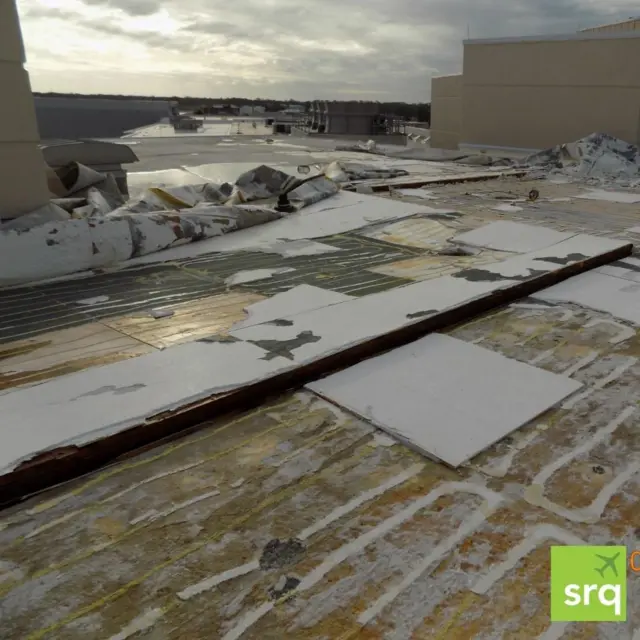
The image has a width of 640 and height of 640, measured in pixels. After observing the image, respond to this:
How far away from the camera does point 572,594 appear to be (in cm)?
149

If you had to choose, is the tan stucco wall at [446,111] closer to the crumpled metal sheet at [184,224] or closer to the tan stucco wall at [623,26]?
the tan stucco wall at [623,26]

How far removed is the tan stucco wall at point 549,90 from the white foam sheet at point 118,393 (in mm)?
12566

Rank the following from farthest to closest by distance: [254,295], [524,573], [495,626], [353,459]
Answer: [254,295] < [353,459] < [524,573] < [495,626]

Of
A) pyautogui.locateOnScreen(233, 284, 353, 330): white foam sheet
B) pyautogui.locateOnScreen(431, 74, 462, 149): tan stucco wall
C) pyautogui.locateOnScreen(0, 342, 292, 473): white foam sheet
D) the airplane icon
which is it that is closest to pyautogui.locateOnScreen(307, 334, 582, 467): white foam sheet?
pyautogui.locateOnScreen(0, 342, 292, 473): white foam sheet

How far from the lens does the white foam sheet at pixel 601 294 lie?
3.52 meters

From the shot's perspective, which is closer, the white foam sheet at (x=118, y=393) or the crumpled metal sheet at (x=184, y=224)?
the white foam sheet at (x=118, y=393)

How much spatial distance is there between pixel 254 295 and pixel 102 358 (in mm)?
1186

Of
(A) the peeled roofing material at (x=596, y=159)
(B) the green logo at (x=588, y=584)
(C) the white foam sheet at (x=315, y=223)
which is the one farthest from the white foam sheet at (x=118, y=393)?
(A) the peeled roofing material at (x=596, y=159)

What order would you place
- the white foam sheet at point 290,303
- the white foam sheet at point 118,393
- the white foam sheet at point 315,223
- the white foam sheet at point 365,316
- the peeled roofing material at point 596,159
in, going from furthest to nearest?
the peeled roofing material at point 596,159
the white foam sheet at point 315,223
the white foam sheet at point 290,303
the white foam sheet at point 365,316
the white foam sheet at point 118,393

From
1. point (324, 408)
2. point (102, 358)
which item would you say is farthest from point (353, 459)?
point (102, 358)

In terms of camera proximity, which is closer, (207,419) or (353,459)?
(353,459)

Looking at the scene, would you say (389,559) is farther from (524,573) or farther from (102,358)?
(102,358)

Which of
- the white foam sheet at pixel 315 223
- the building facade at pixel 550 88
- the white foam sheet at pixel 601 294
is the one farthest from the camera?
the building facade at pixel 550 88

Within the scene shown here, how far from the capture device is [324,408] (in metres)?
2.36
